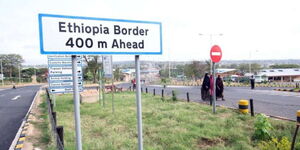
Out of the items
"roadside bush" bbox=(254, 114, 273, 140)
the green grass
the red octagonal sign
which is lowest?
the green grass

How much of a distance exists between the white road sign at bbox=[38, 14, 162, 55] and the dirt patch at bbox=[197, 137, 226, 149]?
3.06 metres

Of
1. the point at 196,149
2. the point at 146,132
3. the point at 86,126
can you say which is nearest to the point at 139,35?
the point at 196,149

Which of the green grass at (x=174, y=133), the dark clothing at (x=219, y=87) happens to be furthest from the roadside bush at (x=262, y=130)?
the dark clothing at (x=219, y=87)

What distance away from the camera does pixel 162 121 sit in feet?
22.1

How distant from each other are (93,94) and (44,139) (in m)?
7.64

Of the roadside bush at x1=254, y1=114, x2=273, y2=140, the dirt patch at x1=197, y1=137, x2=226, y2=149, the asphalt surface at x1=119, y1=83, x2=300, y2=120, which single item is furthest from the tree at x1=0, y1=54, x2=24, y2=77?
the roadside bush at x1=254, y1=114, x2=273, y2=140

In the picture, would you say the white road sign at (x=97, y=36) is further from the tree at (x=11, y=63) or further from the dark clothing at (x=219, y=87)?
the tree at (x=11, y=63)

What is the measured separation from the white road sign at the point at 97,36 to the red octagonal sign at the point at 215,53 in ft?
18.0

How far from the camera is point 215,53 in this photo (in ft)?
25.0

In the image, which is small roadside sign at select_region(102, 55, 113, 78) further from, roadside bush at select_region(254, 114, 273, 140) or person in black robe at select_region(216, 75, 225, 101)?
roadside bush at select_region(254, 114, 273, 140)

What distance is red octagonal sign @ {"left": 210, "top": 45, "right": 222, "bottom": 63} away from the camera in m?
7.57

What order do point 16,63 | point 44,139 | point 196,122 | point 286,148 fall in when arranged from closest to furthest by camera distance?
point 286,148
point 44,139
point 196,122
point 16,63

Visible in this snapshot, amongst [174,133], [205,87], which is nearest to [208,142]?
[174,133]

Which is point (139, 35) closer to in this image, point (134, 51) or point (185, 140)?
point (134, 51)
